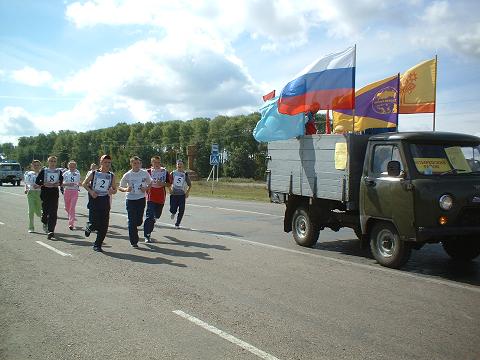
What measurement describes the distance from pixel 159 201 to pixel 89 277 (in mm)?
4292

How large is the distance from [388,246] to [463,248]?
1.47 meters

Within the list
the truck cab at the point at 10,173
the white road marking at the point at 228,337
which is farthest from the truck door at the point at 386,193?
the truck cab at the point at 10,173

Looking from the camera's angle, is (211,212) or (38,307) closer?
(38,307)

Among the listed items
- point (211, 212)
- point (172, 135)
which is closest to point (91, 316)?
point (211, 212)

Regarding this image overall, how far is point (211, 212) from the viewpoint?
1811cm

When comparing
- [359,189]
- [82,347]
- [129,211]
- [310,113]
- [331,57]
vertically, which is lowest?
[82,347]

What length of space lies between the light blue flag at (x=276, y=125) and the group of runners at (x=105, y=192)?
2.68 meters

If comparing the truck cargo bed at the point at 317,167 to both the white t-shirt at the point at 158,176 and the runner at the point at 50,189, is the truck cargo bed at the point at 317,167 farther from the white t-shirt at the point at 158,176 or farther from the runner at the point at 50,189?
the runner at the point at 50,189

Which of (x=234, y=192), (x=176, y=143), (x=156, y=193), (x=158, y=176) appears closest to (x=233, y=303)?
(x=156, y=193)

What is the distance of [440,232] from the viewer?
690 cm

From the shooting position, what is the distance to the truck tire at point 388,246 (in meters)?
7.46

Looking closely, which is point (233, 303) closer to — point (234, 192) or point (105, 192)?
point (105, 192)

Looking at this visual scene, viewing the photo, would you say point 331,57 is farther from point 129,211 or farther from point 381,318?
point 381,318

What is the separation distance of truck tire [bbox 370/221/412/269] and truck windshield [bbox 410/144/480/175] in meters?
1.09
